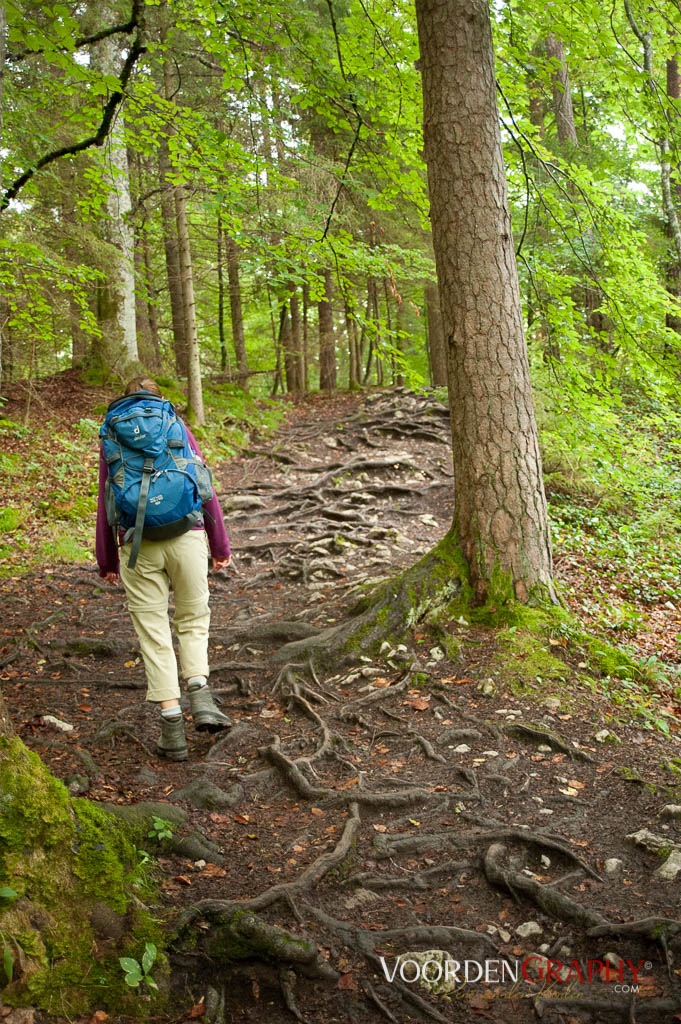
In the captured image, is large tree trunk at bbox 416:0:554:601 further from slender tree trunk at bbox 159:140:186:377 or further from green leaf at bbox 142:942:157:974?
slender tree trunk at bbox 159:140:186:377

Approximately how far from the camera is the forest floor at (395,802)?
2.31m

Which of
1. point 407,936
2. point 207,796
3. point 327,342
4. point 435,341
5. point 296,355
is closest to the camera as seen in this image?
point 407,936

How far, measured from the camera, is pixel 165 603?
14.1ft

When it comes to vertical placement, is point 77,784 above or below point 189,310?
below

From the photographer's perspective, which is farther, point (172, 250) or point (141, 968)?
point (172, 250)

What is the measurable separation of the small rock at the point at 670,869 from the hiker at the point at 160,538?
8.66 feet

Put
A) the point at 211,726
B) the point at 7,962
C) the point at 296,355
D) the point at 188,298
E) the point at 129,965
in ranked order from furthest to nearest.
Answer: the point at 296,355
the point at 188,298
the point at 211,726
the point at 129,965
the point at 7,962

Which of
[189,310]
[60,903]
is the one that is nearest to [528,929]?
[60,903]

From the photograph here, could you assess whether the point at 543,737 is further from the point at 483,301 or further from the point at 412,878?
the point at 483,301

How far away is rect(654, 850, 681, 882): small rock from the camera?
109 inches

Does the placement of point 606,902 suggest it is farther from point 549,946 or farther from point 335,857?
point 335,857

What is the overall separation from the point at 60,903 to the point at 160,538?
7.44ft

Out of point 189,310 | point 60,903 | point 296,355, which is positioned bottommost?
point 60,903

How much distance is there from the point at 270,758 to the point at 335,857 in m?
1.12
